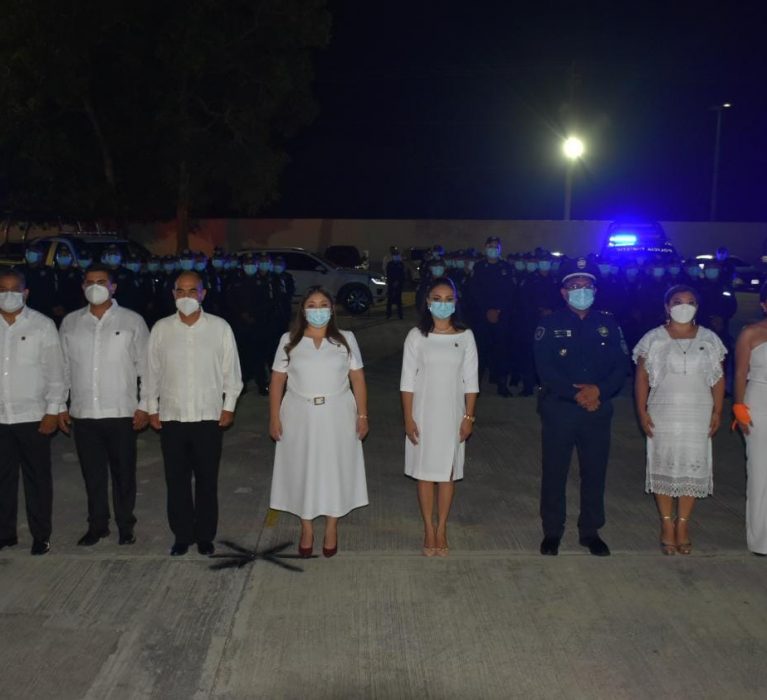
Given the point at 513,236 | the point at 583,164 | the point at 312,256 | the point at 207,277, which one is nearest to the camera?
the point at 207,277

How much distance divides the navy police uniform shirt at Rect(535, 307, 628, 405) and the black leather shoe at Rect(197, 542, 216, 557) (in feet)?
8.25

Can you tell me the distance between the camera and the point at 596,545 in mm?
6500

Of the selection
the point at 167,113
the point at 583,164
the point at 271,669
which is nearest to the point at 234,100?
the point at 167,113

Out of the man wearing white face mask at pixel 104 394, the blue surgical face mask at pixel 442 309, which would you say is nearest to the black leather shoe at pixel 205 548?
the man wearing white face mask at pixel 104 394

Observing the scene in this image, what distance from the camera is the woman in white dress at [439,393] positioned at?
20.7 feet

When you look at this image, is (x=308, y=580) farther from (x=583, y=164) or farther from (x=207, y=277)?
(x=583, y=164)

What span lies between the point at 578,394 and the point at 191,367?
8.34 ft

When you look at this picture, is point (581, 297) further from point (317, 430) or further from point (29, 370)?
point (29, 370)

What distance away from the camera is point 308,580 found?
19.8ft

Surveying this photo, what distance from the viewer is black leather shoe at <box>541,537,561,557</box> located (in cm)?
647

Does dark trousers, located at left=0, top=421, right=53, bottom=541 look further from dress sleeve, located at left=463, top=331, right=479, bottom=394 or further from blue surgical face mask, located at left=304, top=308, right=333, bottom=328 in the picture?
dress sleeve, located at left=463, top=331, right=479, bottom=394

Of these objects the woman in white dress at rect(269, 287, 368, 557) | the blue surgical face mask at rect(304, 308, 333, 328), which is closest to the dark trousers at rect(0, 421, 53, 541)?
the woman in white dress at rect(269, 287, 368, 557)

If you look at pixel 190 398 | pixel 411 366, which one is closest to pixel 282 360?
pixel 190 398

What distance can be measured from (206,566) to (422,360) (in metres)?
1.95
